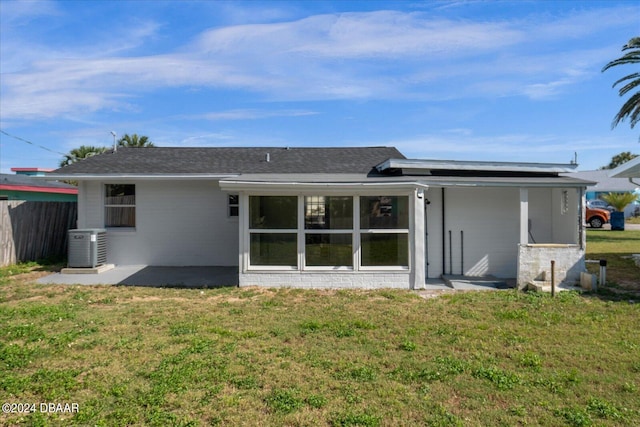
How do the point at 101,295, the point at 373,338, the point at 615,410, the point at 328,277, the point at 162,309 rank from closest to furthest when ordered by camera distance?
the point at 615,410 < the point at 373,338 < the point at 162,309 < the point at 101,295 < the point at 328,277

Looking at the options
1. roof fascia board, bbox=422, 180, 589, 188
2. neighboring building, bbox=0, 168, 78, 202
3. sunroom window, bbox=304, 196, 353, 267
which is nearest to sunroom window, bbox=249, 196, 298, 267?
sunroom window, bbox=304, 196, 353, 267

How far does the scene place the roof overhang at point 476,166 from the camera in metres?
9.52

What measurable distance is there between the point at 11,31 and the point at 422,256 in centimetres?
1451

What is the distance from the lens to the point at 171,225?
37.6 feet

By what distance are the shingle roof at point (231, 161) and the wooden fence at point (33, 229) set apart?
174cm

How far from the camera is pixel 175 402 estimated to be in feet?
11.9

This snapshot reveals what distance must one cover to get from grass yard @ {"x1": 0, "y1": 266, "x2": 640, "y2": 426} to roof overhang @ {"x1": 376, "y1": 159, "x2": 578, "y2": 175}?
3404mm

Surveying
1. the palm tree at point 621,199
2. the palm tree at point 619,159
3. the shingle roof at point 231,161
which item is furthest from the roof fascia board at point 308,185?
the palm tree at point 619,159

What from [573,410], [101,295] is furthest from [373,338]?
[101,295]

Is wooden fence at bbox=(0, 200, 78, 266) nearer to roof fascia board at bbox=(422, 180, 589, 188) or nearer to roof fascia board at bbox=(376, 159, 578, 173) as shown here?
roof fascia board at bbox=(376, 159, 578, 173)

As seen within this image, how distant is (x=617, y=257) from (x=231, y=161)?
1270 centimetres

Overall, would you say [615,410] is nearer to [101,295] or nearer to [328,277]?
[328,277]

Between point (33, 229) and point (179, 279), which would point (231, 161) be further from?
point (33, 229)

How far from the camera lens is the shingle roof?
11.3m
